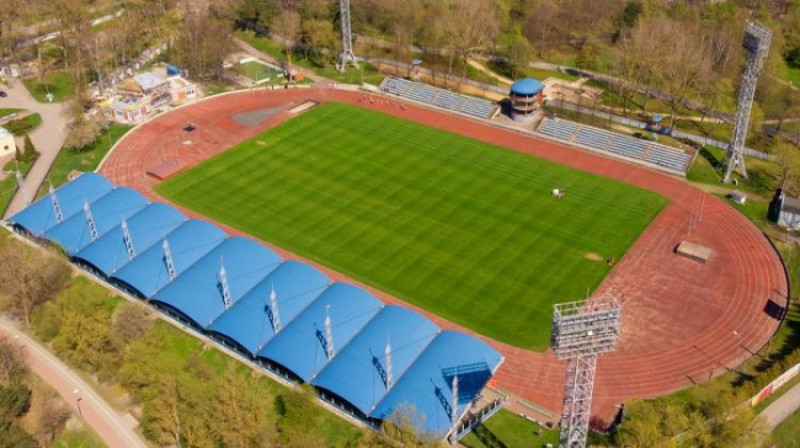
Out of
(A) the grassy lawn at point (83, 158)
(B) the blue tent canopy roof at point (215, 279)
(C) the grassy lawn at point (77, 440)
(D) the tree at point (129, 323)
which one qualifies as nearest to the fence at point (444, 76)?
(A) the grassy lawn at point (83, 158)

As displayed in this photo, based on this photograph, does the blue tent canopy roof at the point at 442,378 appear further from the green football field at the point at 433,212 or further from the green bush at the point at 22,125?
the green bush at the point at 22,125

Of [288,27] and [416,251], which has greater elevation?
[288,27]

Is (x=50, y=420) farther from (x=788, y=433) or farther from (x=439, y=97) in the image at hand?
(x=439, y=97)

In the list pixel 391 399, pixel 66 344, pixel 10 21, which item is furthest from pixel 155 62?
pixel 391 399

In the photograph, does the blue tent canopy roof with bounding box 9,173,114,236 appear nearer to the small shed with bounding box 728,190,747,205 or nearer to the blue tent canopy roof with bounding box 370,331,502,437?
the blue tent canopy roof with bounding box 370,331,502,437

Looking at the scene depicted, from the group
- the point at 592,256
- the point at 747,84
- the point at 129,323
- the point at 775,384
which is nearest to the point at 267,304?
the point at 129,323

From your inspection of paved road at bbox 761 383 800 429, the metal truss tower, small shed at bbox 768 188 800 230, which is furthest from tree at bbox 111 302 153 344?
the metal truss tower
